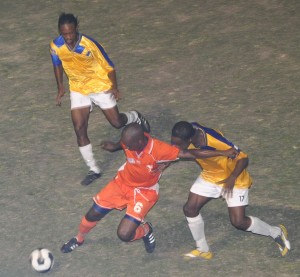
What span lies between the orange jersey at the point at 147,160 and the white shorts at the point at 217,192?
65 centimetres

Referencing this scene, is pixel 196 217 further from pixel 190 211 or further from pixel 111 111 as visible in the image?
pixel 111 111

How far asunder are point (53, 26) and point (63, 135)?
15.9 feet

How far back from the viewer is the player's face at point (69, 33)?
14.8 metres

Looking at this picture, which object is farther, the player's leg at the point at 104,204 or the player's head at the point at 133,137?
the player's leg at the point at 104,204

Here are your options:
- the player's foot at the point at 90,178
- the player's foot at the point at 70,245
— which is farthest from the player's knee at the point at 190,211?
the player's foot at the point at 90,178

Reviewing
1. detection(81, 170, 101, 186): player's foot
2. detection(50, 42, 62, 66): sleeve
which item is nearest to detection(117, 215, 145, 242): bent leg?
detection(81, 170, 101, 186): player's foot

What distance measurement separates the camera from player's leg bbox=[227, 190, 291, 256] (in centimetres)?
1362

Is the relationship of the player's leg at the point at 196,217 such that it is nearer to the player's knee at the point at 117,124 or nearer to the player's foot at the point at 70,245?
the player's foot at the point at 70,245

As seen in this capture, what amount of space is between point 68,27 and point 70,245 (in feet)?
11.2

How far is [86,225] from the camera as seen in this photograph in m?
14.1

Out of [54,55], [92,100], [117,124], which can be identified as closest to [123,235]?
[117,124]

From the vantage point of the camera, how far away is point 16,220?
1501 centimetres

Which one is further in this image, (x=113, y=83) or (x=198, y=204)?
(x=113, y=83)

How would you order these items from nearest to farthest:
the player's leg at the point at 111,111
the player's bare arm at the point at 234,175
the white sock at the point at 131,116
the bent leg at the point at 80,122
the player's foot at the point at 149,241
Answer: the player's bare arm at the point at 234,175 < the player's foot at the point at 149,241 < the bent leg at the point at 80,122 < the player's leg at the point at 111,111 < the white sock at the point at 131,116
